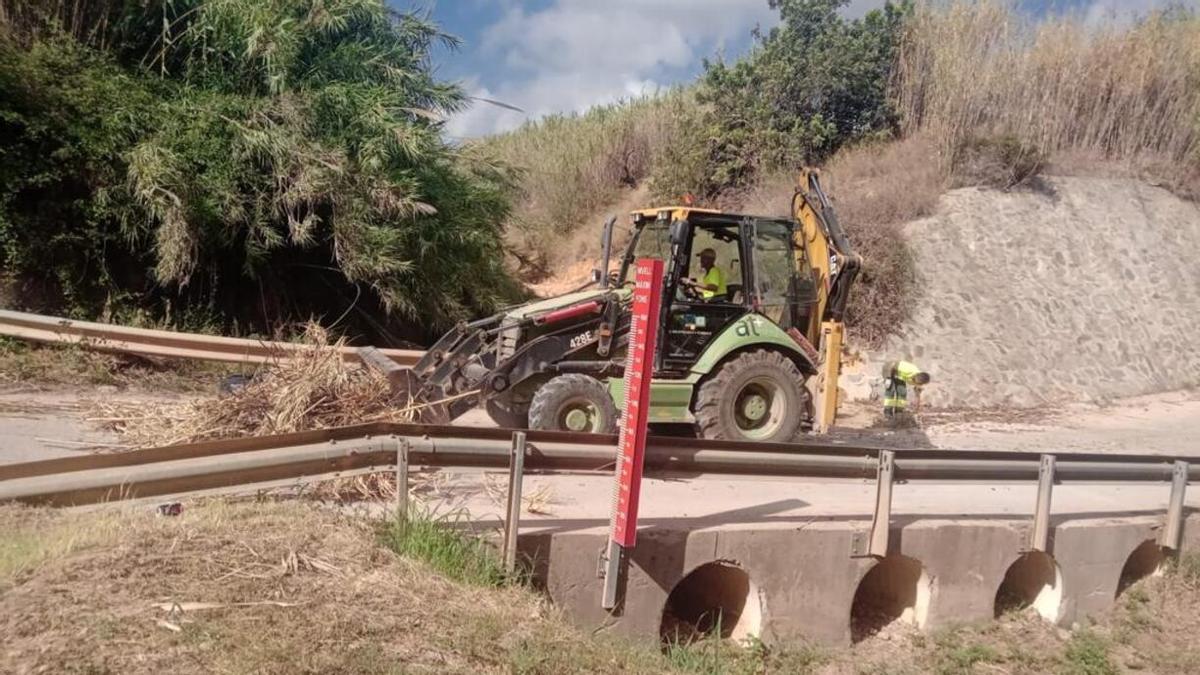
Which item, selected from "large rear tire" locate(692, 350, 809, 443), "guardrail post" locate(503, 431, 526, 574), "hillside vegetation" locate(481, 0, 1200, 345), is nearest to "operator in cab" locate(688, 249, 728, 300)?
"large rear tire" locate(692, 350, 809, 443)

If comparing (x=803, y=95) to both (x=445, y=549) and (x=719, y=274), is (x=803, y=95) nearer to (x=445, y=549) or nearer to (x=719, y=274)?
(x=719, y=274)

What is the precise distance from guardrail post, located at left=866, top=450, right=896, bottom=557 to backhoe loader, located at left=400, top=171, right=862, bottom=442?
2753 mm

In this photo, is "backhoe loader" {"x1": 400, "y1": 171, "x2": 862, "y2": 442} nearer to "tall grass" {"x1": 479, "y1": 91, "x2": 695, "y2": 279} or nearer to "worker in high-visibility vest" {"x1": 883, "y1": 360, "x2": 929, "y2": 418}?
"worker in high-visibility vest" {"x1": 883, "y1": 360, "x2": 929, "y2": 418}

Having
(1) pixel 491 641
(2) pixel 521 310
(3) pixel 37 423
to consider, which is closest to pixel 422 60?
(2) pixel 521 310

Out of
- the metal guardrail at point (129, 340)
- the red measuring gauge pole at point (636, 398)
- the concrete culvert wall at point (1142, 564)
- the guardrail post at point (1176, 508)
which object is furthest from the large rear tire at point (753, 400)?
the red measuring gauge pole at point (636, 398)

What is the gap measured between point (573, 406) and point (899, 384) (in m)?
6.51

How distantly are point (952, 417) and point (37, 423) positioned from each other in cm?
1250

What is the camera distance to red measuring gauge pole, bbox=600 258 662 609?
18.0 feet

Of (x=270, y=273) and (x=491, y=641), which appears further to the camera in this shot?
(x=270, y=273)

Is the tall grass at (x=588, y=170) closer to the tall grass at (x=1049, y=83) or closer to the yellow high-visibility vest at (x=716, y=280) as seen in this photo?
the tall grass at (x=1049, y=83)

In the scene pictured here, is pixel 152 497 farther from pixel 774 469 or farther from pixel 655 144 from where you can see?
pixel 655 144

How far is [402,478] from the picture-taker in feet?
18.4

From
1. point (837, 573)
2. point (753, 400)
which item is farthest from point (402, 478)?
point (753, 400)

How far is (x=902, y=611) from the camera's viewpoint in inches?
296
